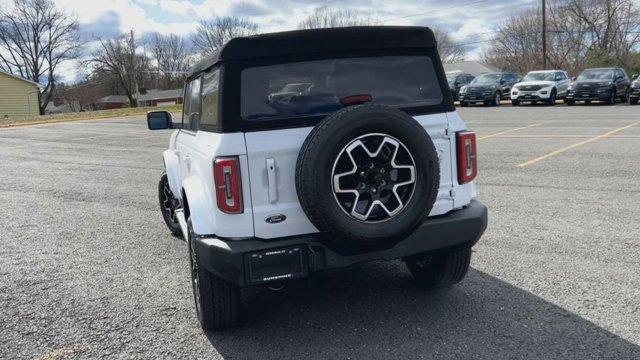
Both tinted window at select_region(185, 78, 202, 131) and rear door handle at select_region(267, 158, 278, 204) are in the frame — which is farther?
tinted window at select_region(185, 78, 202, 131)

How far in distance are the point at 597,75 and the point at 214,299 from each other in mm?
26172

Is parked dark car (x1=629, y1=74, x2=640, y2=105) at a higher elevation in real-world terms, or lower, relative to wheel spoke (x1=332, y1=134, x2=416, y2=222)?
higher

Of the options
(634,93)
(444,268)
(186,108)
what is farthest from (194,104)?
(634,93)

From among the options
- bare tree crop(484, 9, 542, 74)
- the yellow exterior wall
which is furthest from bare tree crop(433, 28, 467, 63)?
the yellow exterior wall

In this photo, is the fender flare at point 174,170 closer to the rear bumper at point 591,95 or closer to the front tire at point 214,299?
the front tire at point 214,299

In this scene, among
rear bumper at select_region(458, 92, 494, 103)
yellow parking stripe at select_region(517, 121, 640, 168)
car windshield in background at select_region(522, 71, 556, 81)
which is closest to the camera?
yellow parking stripe at select_region(517, 121, 640, 168)

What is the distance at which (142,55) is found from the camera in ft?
247

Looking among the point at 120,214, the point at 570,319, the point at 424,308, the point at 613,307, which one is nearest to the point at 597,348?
the point at 570,319

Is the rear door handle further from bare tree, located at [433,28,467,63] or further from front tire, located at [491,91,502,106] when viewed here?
bare tree, located at [433,28,467,63]

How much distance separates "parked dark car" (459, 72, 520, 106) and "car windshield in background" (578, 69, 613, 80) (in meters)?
3.78

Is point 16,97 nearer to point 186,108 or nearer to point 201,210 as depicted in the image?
point 186,108

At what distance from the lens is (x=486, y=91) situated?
26.8 metres

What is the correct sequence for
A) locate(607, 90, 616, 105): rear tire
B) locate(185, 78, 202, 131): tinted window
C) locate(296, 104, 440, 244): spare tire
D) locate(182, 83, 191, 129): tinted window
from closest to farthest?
1. locate(296, 104, 440, 244): spare tire
2. locate(185, 78, 202, 131): tinted window
3. locate(182, 83, 191, 129): tinted window
4. locate(607, 90, 616, 105): rear tire

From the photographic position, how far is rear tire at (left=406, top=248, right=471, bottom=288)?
12.7 feet
